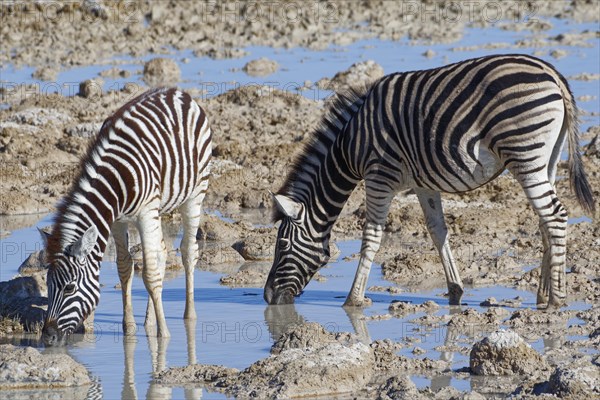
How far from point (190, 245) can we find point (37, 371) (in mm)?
2625

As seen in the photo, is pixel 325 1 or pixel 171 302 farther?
pixel 325 1

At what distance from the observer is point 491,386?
7.79 meters

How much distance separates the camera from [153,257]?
31.0 feet

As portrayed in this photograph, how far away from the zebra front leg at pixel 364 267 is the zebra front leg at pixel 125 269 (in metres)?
1.88

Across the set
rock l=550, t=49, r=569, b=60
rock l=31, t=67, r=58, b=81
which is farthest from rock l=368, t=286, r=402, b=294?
rock l=550, t=49, r=569, b=60

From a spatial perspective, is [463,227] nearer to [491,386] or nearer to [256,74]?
[491,386]

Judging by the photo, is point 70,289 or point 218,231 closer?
point 70,289

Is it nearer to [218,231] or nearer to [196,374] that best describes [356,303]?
[196,374]

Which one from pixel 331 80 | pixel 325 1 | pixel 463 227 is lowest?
pixel 463 227

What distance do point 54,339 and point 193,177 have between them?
1.92 m

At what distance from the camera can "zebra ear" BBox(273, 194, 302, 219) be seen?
1072 centimetres

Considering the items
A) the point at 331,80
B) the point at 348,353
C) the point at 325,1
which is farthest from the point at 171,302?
the point at 325,1

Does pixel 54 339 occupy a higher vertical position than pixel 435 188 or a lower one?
lower

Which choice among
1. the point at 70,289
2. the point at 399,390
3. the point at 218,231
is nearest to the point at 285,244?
the point at 218,231
